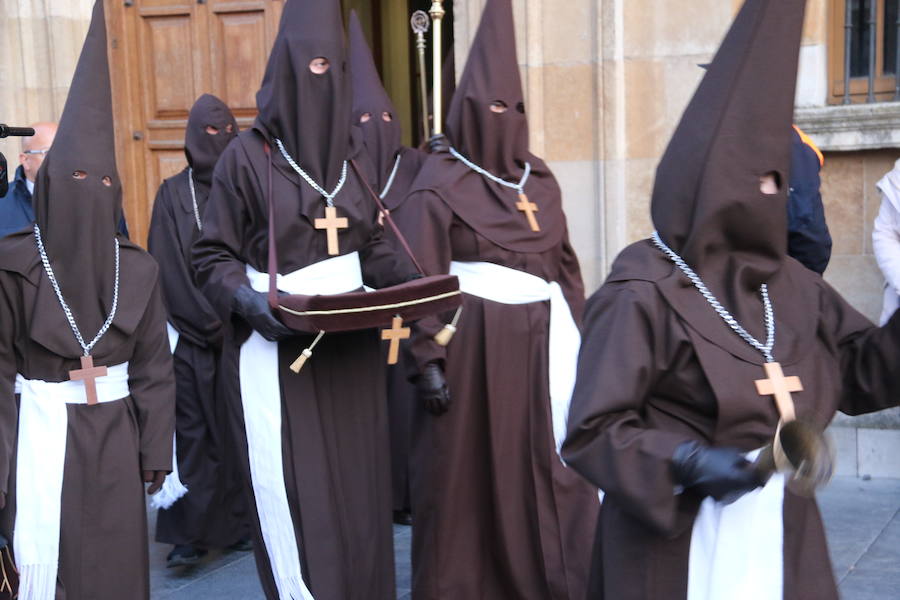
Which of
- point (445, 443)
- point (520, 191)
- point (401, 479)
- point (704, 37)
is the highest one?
point (704, 37)

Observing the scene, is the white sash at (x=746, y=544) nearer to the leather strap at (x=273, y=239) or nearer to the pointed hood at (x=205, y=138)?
the leather strap at (x=273, y=239)

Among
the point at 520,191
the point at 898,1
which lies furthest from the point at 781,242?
the point at 898,1

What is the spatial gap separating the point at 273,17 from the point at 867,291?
412cm

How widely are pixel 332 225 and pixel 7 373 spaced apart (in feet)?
4.12

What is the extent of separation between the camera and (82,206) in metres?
4.59

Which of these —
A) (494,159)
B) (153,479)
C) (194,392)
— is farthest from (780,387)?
(194,392)

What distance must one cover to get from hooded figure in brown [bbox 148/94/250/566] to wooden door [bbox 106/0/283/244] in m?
2.27

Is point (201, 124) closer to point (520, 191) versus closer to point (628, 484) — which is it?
point (520, 191)

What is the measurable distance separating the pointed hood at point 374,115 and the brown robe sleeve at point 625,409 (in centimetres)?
477

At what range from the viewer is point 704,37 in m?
7.56

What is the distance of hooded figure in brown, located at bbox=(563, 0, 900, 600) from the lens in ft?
9.75

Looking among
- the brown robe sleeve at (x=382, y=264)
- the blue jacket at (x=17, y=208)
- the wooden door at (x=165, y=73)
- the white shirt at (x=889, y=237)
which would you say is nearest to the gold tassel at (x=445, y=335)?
the brown robe sleeve at (x=382, y=264)

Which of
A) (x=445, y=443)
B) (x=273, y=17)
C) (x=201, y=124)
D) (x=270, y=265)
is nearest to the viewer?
(x=270, y=265)

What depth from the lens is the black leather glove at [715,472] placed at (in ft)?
8.73
